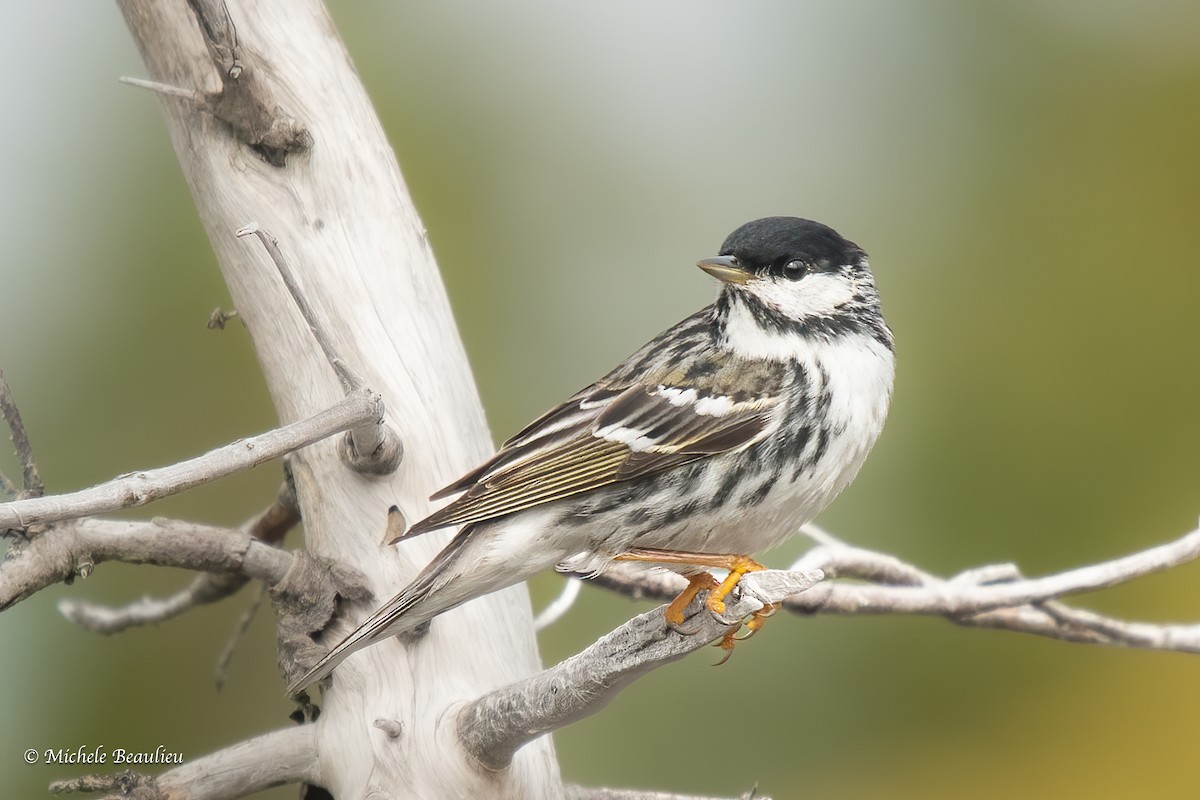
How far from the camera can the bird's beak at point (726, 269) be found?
150 inches

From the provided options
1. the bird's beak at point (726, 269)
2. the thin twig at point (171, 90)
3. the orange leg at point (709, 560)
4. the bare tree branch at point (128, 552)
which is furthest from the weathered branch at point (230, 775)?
the bird's beak at point (726, 269)

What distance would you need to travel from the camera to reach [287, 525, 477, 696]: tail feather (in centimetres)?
305

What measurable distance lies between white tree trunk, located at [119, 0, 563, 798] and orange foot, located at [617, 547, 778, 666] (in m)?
0.46

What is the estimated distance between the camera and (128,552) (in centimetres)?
304

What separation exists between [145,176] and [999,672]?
4.63 m

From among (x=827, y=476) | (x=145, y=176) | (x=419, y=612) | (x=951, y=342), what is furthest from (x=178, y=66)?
(x=951, y=342)

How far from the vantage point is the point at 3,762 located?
16.3ft

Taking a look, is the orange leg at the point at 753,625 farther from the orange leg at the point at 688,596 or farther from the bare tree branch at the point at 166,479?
the bare tree branch at the point at 166,479

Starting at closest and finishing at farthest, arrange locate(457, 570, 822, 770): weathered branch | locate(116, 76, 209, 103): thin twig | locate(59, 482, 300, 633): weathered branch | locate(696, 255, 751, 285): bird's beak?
locate(457, 570, 822, 770): weathered branch → locate(116, 76, 209, 103): thin twig → locate(696, 255, 751, 285): bird's beak → locate(59, 482, 300, 633): weathered branch

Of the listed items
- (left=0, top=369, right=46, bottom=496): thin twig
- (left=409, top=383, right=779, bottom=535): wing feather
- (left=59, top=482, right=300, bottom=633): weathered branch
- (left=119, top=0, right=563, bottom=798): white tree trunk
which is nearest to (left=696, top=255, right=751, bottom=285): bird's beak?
(left=409, top=383, right=779, bottom=535): wing feather

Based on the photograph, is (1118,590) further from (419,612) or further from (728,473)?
(419,612)

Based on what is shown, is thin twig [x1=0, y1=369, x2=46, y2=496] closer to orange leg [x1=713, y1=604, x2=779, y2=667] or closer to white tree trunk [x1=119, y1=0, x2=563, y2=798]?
white tree trunk [x1=119, y1=0, x2=563, y2=798]

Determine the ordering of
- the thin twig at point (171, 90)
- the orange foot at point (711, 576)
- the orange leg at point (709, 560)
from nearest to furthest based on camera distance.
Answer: the thin twig at point (171, 90) → the orange foot at point (711, 576) → the orange leg at point (709, 560)

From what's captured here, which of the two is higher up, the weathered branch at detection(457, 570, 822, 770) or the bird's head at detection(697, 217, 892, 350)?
the bird's head at detection(697, 217, 892, 350)
